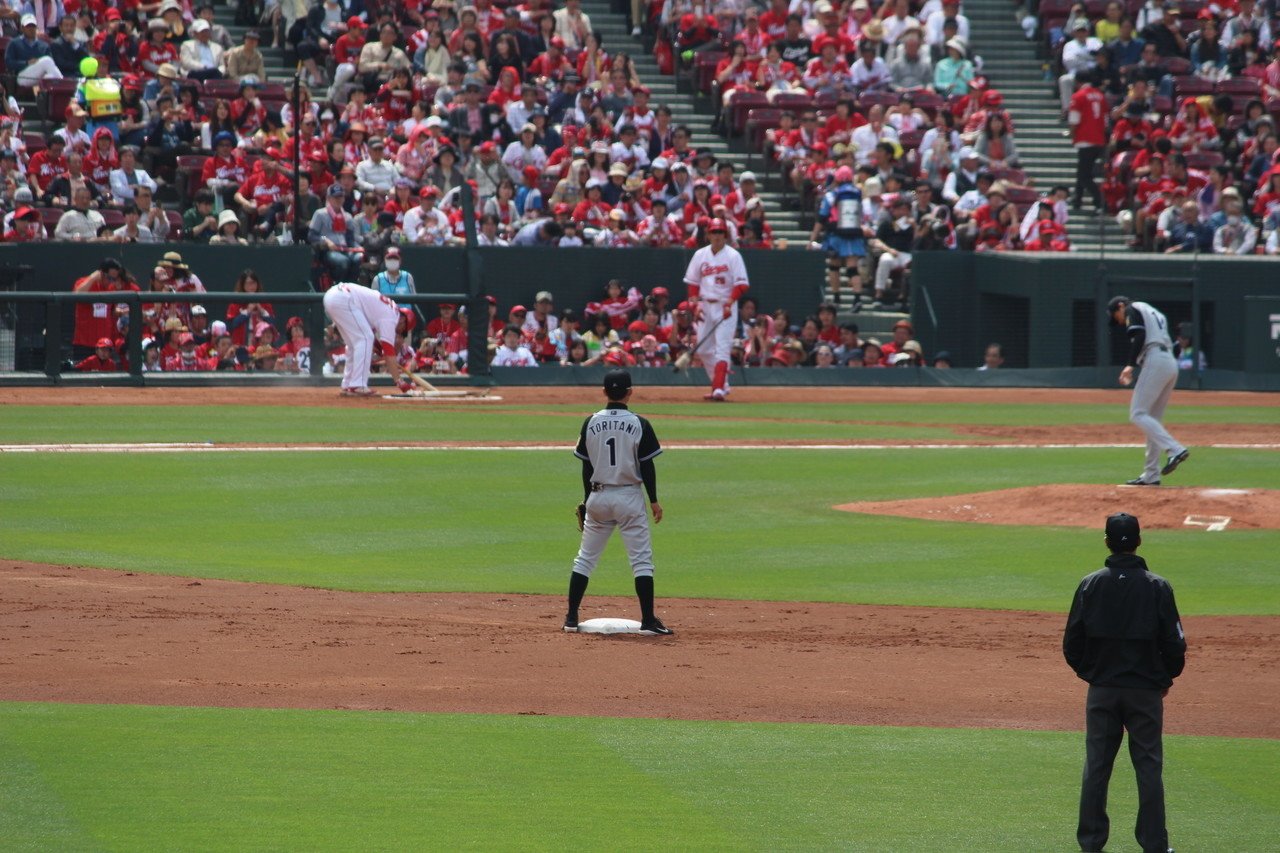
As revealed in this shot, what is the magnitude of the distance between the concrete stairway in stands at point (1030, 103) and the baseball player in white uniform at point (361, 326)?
13.3 m

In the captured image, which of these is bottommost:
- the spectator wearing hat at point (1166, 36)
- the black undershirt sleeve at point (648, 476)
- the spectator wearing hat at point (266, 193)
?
the black undershirt sleeve at point (648, 476)

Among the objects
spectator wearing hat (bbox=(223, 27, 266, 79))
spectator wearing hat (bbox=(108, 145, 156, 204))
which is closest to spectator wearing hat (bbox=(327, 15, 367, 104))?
spectator wearing hat (bbox=(223, 27, 266, 79))

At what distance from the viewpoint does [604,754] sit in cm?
793

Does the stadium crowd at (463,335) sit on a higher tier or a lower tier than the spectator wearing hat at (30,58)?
lower

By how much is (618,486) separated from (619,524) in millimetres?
288

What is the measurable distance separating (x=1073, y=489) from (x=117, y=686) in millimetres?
9766

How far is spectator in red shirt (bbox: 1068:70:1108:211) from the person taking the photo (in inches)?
1262

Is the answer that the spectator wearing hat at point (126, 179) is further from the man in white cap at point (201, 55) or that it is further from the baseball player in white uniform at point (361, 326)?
the baseball player in white uniform at point (361, 326)

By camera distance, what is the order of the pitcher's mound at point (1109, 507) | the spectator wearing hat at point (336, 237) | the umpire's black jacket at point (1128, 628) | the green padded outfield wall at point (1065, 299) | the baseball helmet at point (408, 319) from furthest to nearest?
1. the green padded outfield wall at point (1065, 299)
2. the spectator wearing hat at point (336, 237)
3. the baseball helmet at point (408, 319)
4. the pitcher's mound at point (1109, 507)
5. the umpire's black jacket at point (1128, 628)

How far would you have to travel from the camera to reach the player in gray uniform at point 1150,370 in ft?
53.5

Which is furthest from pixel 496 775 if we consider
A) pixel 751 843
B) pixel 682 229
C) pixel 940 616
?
pixel 682 229

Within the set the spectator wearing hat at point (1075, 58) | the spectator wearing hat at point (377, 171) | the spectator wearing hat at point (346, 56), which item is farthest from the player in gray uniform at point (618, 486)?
the spectator wearing hat at point (1075, 58)

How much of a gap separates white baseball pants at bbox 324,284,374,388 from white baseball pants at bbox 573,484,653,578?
40.2 ft

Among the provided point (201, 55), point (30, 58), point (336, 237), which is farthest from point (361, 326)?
point (30, 58)
